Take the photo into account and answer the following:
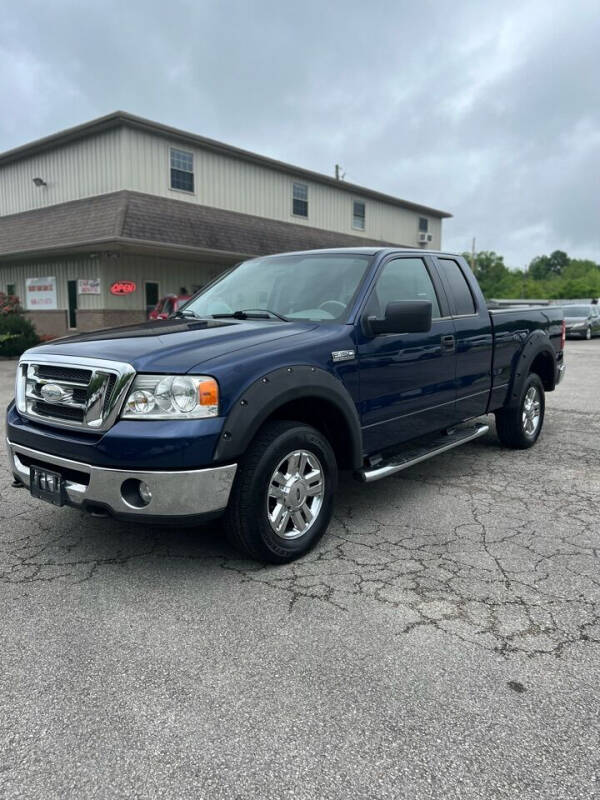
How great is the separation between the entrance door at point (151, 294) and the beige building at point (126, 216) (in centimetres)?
4

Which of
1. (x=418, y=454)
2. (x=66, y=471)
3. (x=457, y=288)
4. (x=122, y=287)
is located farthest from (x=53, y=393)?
(x=122, y=287)

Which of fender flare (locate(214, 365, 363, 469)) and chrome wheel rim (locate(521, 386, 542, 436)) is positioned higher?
fender flare (locate(214, 365, 363, 469))

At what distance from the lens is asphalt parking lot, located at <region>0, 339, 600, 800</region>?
6.86 ft

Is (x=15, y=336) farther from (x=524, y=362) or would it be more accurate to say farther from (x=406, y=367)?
(x=406, y=367)

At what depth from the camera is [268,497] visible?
3.52 m

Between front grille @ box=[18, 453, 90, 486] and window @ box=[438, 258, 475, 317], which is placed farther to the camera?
window @ box=[438, 258, 475, 317]

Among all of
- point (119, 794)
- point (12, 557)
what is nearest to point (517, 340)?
point (12, 557)

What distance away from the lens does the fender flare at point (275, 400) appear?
327 centimetres

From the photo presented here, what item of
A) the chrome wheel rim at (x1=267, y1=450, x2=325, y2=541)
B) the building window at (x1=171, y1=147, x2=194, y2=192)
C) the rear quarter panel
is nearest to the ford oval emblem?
the chrome wheel rim at (x1=267, y1=450, x2=325, y2=541)

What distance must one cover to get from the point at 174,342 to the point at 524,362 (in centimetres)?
390

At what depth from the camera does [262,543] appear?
11.5 ft

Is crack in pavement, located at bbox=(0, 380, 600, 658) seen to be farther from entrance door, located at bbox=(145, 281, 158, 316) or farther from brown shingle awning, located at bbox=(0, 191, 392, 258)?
entrance door, located at bbox=(145, 281, 158, 316)

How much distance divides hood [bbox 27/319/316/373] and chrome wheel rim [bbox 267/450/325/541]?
0.73m

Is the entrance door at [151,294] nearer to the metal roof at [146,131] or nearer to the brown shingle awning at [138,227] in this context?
the brown shingle awning at [138,227]
